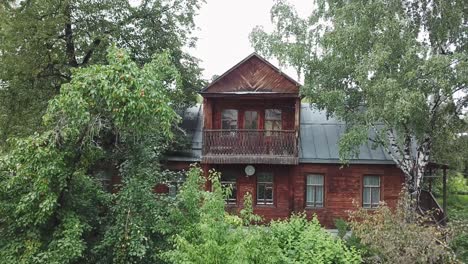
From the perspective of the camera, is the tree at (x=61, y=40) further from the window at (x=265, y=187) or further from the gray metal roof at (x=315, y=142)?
the window at (x=265, y=187)

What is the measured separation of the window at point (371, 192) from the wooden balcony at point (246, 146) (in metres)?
3.25

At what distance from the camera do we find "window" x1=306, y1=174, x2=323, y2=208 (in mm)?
16359

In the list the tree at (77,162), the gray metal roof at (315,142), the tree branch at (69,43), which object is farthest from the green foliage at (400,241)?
the tree branch at (69,43)

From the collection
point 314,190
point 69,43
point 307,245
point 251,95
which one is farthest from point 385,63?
point 69,43

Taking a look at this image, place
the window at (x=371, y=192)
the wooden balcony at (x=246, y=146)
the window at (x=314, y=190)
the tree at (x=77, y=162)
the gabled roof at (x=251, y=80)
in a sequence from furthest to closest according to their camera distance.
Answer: the window at (x=314, y=190) < the window at (x=371, y=192) < the gabled roof at (x=251, y=80) < the wooden balcony at (x=246, y=146) < the tree at (x=77, y=162)

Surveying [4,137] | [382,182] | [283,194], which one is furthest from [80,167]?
[382,182]

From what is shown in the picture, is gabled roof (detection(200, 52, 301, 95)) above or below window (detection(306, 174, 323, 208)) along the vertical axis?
above

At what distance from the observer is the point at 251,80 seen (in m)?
16.1

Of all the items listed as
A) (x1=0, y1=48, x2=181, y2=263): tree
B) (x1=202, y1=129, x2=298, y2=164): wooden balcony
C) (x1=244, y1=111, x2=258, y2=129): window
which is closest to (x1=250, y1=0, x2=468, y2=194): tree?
(x1=202, y1=129, x2=298, y2=164): wooden balcony

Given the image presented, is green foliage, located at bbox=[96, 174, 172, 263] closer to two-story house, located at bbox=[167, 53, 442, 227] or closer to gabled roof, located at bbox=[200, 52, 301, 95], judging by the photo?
two-story house, located at bbox=[167, 53, 442, 227]

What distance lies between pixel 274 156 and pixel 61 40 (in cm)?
878

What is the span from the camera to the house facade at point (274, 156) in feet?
51.6

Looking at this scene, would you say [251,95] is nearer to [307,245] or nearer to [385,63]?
[385,63]

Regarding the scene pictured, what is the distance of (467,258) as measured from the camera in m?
11.1
